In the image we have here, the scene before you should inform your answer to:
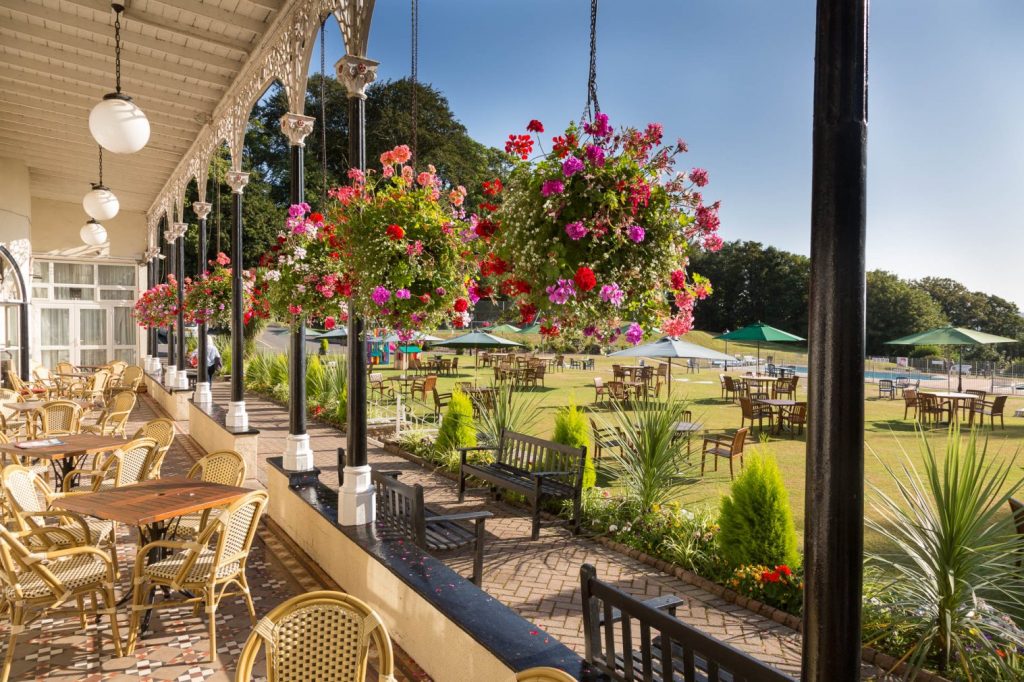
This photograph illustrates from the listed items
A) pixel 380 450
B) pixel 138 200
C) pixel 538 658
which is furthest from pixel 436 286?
pixel 138 200

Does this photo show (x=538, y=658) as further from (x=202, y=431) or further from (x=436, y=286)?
(x=202, y=431)

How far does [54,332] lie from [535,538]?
1454cm

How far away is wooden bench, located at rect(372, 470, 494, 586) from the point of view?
4113 mm

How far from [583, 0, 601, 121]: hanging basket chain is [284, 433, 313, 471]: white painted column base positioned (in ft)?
14.0

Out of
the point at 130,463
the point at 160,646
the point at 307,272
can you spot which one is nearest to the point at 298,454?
the point at 130,463

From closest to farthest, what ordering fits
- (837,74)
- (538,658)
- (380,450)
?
(837,74)
(538,658)
(380,450)

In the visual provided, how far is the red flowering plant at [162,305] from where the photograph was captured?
11648mm

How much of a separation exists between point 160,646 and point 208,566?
1.58 ft

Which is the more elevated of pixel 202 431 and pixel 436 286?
pixel 436 286

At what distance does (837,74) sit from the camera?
1429 mm

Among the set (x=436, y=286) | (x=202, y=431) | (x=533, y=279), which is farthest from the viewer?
(x=202, y=431)

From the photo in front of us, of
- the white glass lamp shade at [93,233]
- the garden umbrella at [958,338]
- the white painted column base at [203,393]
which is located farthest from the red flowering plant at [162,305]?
the garden umbrella at [958,338]

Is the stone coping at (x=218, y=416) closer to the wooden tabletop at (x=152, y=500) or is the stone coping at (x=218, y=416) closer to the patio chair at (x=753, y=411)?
the wooden tabletop at (x=152, y=500)

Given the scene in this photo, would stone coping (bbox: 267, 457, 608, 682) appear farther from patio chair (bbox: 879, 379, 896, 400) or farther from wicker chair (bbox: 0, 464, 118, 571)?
patio chair (bbox: 879, 379, 896, 400)
